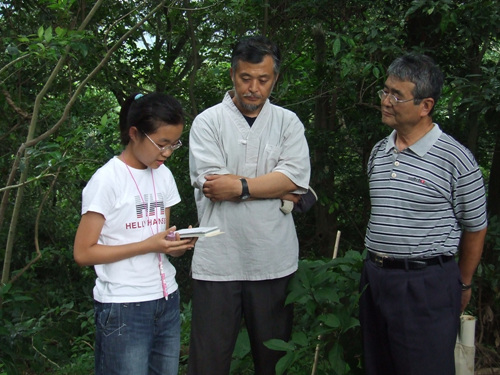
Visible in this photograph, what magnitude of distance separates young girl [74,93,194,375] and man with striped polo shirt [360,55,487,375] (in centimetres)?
91

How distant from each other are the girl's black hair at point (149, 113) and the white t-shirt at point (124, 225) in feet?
0.53

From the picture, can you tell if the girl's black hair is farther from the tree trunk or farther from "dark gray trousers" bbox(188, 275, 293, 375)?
the tree trunk

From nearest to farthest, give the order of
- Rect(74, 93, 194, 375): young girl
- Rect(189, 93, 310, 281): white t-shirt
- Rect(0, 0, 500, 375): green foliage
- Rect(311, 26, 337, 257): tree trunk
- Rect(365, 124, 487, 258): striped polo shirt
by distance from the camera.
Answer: Rect(74, 93, 194, 375): young girl → Rect(365, 124, 487, 258): striped polo shirt → Rect(189, 93, 310, 281): white t-shirt → Rect(0, 0, 500, 375): green foliage → Rect(311, 26, 337, 257): tree trunk

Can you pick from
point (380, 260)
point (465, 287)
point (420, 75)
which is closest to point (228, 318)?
point (380, 260)

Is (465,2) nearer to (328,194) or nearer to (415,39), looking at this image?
(415,39)

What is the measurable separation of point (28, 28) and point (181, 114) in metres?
3.51

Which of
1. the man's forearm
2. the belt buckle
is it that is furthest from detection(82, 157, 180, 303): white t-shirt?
the man's forearm

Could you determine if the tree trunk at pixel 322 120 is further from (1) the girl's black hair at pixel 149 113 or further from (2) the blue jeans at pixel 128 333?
(2) the blue jeans at pixel 128 333

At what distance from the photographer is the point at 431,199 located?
274cm

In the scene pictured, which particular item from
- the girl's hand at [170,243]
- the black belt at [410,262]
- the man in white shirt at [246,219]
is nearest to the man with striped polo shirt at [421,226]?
the black belt at [410,262]

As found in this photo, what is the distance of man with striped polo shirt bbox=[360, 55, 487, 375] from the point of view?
275 centimetres

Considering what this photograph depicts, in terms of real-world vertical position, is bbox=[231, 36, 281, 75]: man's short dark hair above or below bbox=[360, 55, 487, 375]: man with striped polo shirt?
above

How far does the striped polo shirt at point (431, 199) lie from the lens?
2736 mm

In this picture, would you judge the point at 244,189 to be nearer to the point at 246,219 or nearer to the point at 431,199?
the point at 246,219
